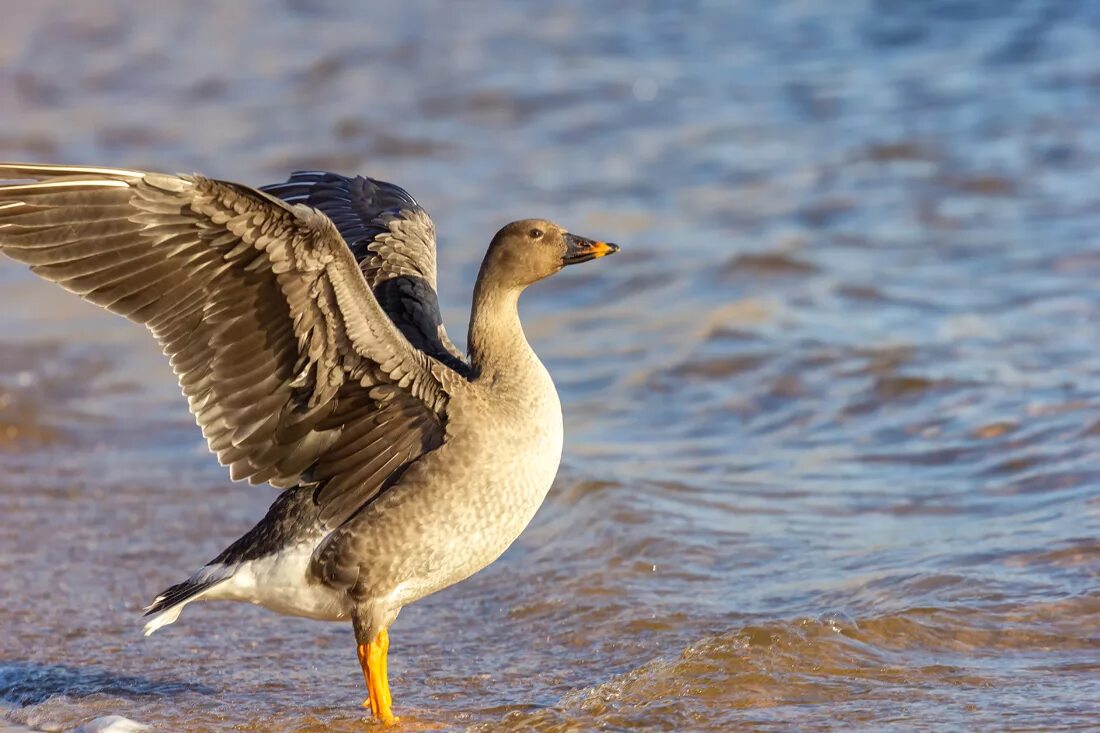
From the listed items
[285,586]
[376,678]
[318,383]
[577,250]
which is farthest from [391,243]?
[376,678]

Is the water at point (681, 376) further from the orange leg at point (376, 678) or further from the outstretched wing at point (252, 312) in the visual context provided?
the outstretched wing at point (252, 312)

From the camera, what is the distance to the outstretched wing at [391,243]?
6676 millimetres

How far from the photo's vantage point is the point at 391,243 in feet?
23.2

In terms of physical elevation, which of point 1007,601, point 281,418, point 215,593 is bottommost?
point 1007,601

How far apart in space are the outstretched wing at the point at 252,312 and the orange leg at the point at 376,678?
0.53 meters

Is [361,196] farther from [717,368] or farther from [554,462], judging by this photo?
[717,368]

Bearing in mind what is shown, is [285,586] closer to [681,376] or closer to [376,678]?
[376,678]

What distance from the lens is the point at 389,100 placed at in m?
17.3

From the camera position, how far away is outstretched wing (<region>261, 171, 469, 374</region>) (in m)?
6.68

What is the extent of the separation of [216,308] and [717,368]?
17.0 feet

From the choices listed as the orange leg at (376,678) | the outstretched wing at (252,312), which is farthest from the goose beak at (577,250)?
the orange leg at (376,678)

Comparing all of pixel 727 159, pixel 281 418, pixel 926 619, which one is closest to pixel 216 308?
pixel 281 418

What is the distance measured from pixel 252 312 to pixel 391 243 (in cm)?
137

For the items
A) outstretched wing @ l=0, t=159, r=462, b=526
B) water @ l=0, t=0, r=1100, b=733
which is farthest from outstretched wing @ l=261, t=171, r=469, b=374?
water @ l=0, t=0, r=1100, b=733
